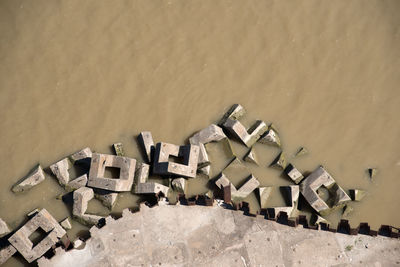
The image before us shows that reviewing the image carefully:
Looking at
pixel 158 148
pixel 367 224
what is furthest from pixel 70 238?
pixel 367 224

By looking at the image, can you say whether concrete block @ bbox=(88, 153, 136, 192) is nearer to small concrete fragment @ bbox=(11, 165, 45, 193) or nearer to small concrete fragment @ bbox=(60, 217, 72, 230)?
small concrete fragment @ bbox=(60, 217, 72, 230)

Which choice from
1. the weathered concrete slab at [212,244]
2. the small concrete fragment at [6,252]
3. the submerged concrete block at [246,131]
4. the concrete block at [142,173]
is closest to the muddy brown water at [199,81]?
the submerged concrete block at [246,131]

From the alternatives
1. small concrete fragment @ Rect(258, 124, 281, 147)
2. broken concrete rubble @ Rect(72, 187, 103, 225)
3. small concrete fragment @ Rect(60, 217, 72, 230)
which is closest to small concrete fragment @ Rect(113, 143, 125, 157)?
broken concrete rubble @ Rect(72, 187, 103, 225)

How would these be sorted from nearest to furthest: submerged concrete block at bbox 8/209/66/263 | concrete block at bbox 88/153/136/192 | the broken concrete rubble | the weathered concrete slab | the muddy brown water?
1. the weathered concrete slab
2. submerged concrete block at bbox 8/209/66/263
3. the broken concrete rubble
4. concrete block at bbox 88/153/136/192
5. the muddy brown water

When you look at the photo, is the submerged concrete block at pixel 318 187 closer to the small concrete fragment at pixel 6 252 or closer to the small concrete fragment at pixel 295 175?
the small concrete fragment at pixel 295 175

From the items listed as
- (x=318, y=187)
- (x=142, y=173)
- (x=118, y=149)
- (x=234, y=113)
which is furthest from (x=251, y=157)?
(x=118, y=149)

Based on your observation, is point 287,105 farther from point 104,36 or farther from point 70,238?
point 70,238

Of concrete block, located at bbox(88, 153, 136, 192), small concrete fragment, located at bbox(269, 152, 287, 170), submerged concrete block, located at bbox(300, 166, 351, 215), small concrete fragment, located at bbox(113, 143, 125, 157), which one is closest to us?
concrete block, located at bbox(88, 153, 136, 192)
